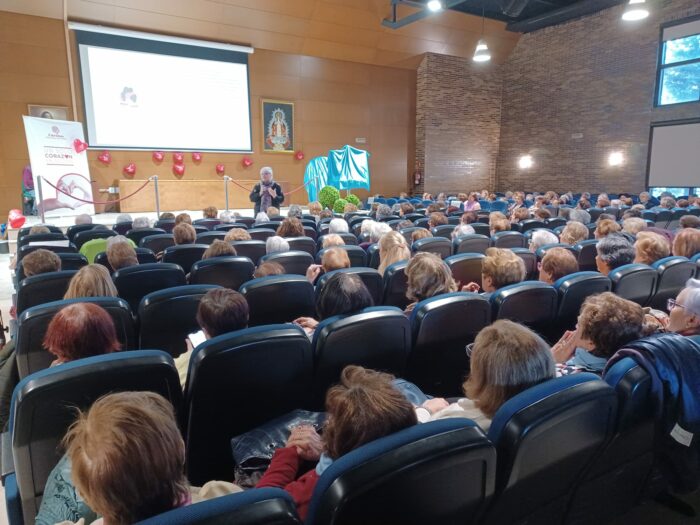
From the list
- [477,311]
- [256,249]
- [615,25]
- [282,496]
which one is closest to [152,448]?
[282,496]

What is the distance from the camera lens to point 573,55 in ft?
46.8

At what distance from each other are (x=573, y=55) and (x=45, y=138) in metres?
14.6

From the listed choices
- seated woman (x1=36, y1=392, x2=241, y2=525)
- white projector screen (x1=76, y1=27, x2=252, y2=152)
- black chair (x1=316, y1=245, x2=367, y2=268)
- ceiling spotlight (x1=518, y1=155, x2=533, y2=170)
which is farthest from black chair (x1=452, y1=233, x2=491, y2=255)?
ceiling spotlight (x1=518, y1=155, x2=533, y2=170)

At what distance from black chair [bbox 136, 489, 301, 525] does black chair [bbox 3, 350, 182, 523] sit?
0.76 m

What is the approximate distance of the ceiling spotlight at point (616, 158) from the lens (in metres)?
13.3

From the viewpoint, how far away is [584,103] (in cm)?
1414

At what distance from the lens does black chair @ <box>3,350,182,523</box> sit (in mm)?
1306

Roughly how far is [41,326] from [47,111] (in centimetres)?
1079

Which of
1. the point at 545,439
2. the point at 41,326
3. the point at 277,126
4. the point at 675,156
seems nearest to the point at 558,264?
the point at 545,439

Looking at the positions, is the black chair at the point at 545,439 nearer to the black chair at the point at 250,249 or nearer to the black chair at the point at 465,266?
the black chair at the point at 465,266

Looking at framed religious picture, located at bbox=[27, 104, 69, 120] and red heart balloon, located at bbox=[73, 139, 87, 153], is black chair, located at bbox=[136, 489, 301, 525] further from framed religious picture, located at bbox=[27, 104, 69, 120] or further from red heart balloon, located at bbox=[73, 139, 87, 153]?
framed religious picture, located at bbox=[27, 104, 69, 120]

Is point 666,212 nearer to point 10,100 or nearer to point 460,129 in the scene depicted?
point 460,129

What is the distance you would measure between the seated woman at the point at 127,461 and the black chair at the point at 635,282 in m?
2.75

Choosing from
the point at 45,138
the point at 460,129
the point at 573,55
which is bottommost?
the point at 45,138
